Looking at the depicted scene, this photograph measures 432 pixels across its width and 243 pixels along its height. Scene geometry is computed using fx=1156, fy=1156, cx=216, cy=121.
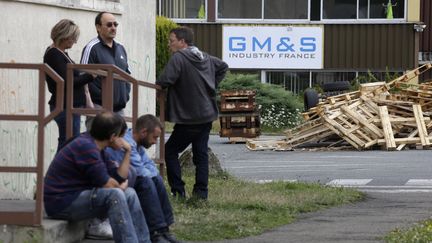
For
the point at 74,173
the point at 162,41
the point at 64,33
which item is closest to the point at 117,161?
the point at 74,173

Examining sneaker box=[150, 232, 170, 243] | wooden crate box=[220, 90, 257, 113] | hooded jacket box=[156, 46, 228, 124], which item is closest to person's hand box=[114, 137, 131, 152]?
sneaker box=[150, 232, 170, 243]

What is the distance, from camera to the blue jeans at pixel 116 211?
8.52 meters

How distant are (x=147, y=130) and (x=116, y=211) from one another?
1.23m

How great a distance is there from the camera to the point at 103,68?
9.57 meters

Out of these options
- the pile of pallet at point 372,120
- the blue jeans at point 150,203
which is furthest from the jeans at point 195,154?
the pile of pallet at point 372,120

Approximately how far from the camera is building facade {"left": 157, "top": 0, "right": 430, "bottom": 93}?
137 feet

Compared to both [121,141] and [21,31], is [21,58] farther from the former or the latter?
[121,141]

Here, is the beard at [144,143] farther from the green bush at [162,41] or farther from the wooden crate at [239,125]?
the green bush at [162,41]

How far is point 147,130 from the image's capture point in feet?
31.6

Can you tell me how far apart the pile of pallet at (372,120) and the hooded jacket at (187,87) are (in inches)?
542

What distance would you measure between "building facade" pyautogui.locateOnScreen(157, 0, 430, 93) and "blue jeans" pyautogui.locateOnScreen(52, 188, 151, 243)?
109 ft

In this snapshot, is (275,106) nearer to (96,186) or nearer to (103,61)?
(103,61)

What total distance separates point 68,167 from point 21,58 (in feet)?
10.9

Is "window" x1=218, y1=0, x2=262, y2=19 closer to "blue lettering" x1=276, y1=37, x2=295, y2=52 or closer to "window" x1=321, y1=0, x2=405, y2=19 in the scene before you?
"blue lettering" x1=276, y1=37, x2=295, y2=52
